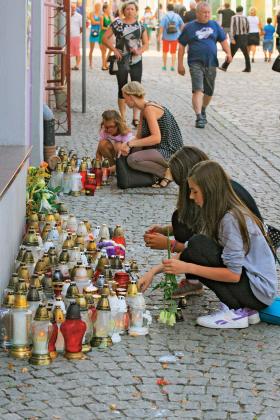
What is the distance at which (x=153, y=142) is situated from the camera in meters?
12.2

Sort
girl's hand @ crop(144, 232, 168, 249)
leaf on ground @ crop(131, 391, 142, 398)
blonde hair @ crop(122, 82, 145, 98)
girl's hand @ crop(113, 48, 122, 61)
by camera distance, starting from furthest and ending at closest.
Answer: girl's hand @ crop(113, 48, 122, 61), blonde hair @ crop(122, 82, 145, 98), girl's hand @ crop(144, 232, 168, 249), leaf on ground @ crop(131, 391, 142, 398)

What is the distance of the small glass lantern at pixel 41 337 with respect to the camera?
6.57m

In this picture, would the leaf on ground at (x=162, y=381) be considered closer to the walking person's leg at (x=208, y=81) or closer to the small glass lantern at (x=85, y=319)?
the small glass lantern at (x=85, y=319)

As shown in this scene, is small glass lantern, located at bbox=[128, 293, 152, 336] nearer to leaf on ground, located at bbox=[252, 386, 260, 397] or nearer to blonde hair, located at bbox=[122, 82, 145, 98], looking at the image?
leaf on ground, located at bbox=[252, 386, 260, 397]

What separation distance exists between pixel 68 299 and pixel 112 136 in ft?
20.0

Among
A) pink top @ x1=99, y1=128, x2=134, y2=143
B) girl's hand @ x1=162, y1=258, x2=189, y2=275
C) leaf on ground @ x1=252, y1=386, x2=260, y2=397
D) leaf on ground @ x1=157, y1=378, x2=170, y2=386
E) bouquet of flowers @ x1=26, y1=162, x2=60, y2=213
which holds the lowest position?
leaf on ground @ x1=252, y1=386, x2=260, y2=397

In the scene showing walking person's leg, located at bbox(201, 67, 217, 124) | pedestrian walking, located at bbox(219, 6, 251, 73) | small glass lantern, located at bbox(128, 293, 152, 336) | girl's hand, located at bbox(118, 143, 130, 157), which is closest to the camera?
small glass lantern, located at bbox(128, 293, 152, 336)

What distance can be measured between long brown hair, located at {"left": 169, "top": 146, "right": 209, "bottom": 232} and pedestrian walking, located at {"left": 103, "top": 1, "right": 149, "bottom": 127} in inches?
384

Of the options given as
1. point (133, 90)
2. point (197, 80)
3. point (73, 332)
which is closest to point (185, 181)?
point (73, 332)

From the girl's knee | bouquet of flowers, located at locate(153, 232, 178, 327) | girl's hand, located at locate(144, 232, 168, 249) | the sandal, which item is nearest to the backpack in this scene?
the sandal

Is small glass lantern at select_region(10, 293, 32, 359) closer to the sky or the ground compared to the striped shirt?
closer to the ground

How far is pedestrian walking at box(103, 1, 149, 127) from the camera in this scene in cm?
1762

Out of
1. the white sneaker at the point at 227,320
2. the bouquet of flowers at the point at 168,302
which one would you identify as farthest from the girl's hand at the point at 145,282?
the white sneaker at the point at 227,320

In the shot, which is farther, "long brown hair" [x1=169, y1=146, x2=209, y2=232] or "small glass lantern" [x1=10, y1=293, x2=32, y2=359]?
"long brown hair" [x1=169, y1=146, x2=209, y2=232]
